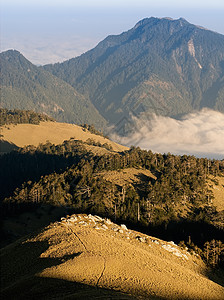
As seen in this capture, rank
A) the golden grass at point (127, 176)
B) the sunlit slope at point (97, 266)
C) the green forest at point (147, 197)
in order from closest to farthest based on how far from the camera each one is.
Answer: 1. the sunlit slope at point (97, 266)
2. the green forest at point (147, 197)
3. the golden grass at point (127, 176)

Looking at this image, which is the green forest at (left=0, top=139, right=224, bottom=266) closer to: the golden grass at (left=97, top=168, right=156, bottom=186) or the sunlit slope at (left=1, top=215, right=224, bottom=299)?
the golden grass at (left=97, top=168, right=156, bottom=186)

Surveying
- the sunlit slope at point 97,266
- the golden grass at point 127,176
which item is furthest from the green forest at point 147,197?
the sunlit slope at point 97,266

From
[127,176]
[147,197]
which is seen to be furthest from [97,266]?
[127,176]

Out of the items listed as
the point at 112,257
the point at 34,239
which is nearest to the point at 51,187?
the point at 34,239

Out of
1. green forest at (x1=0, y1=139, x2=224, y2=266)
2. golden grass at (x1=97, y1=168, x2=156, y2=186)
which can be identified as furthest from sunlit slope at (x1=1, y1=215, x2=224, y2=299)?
golden grass at (x1=97, y1=168, x2=156, y2=186)

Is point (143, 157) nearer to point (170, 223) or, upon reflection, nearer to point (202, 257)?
point (170, 223)

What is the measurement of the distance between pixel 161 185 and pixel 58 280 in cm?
7325

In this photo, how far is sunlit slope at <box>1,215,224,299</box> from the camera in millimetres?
39416

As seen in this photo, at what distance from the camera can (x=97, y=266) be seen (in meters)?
44.3

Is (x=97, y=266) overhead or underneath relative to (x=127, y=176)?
underneath

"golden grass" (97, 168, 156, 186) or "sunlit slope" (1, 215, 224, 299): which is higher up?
"golden grass" (97, 168, 156, 186)

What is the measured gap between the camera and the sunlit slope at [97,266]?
3942 centimetres

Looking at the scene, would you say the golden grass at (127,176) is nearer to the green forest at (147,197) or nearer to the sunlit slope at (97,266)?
the green forest at (147,197)

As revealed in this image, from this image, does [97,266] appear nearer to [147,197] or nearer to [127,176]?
[147,197]
